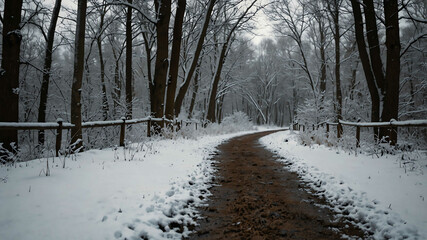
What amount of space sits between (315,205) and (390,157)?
3746 millimetres

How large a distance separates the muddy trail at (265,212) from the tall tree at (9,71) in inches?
252

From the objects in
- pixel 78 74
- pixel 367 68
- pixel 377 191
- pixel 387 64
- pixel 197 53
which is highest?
pixel 197 53

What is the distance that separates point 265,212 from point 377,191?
79.4 inches

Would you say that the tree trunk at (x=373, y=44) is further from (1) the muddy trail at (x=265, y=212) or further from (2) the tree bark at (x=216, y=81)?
(2) the tree bark at (x=216, y=81)

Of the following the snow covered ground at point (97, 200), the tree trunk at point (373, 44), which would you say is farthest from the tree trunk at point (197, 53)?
the snow covered ground at point (97, 200)

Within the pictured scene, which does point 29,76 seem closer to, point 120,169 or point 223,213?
point 120,169

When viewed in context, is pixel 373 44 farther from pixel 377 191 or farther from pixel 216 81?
pixel 216 81

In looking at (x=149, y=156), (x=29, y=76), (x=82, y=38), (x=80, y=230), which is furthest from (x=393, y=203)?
(x=29, y=76)

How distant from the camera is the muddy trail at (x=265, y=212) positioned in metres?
3.08

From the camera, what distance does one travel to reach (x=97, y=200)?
3.50 metres

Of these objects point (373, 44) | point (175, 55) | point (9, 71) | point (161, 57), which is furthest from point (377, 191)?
point (175, 55)

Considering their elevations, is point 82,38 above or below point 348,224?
above

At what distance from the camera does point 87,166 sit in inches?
204


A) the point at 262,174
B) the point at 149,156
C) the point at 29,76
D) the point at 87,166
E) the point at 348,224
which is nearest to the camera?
the point at 348,224
